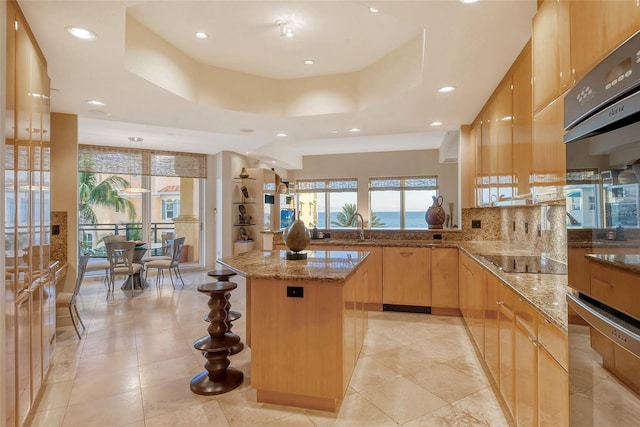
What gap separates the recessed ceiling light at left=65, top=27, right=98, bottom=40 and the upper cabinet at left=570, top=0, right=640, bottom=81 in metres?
2.55

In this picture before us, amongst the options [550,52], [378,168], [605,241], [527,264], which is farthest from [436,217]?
[378,168]

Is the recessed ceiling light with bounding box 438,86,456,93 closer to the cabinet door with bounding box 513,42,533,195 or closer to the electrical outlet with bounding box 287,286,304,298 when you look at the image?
the cabinet door with bounding box 513,42,533,195

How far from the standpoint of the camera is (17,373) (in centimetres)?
178

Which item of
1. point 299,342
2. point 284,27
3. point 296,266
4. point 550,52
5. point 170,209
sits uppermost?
point 284,27

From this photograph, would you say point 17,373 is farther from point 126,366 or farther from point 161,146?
point 161,146

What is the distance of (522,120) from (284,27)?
1.88 m

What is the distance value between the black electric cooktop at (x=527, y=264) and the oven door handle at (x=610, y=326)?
1234mm

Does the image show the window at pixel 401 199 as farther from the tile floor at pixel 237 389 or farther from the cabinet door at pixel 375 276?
the tile floor at pixel 237 389

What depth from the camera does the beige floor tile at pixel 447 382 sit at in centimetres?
235

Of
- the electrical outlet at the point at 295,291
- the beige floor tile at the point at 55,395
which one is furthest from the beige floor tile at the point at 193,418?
the electrical outlet at the point at 295,291

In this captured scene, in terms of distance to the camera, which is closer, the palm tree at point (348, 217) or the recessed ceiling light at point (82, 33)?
the recessed ceiling light at point (82, 33)

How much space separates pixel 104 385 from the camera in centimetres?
248

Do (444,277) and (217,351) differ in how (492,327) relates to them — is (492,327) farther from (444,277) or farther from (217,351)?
(217,351)

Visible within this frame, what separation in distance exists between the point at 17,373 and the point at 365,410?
6.45 ft
